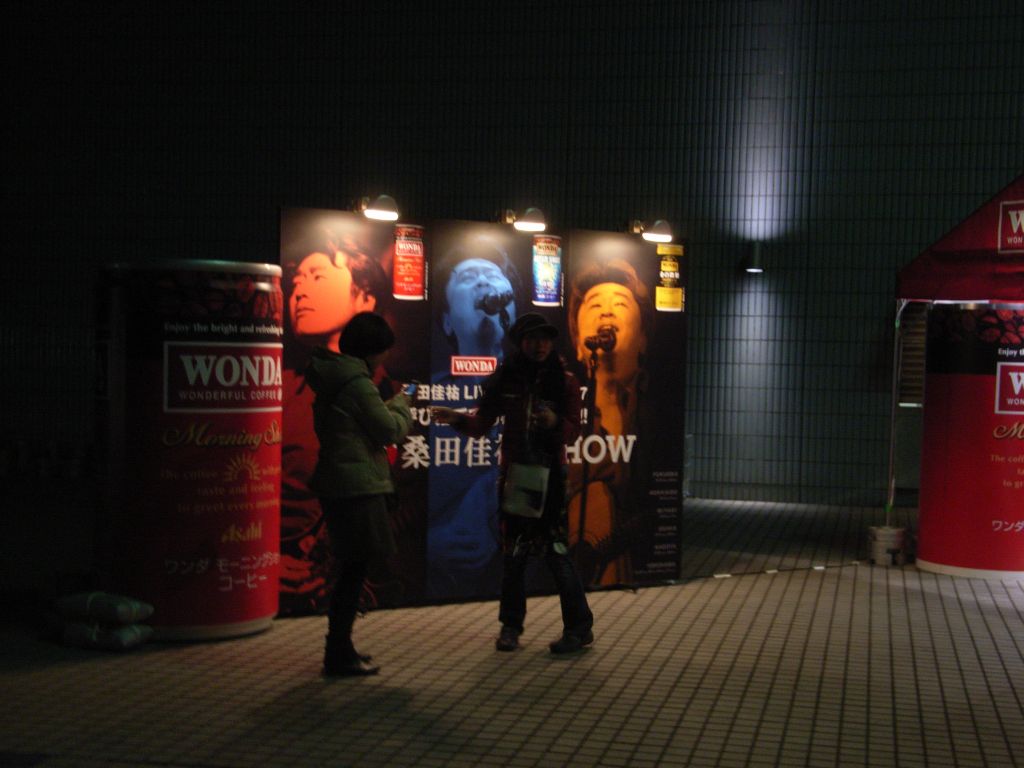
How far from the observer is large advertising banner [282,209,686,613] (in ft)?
22.9

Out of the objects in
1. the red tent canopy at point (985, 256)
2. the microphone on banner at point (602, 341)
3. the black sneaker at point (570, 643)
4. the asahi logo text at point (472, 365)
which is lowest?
the black sneaker at point (570, 643)

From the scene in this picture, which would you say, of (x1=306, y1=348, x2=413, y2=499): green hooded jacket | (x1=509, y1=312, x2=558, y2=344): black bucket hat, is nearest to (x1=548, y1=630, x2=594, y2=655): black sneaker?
(x1=306, y1=348, x2=413, y2=499): green hooded jacket

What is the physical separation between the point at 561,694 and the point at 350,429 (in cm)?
158

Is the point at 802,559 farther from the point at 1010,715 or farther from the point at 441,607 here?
the point at 1010,715

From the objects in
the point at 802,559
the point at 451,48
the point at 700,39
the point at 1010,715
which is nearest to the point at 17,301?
the point at 451,48

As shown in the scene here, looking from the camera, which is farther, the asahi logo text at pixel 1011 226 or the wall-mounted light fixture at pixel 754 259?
the wall-mounted light fixture at pixel 754 259

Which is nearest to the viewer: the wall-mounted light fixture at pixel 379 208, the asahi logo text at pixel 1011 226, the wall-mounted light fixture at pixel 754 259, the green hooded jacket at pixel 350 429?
the green hooded jacket at pixel 350 429

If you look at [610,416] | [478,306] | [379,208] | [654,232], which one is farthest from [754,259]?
[379,208]

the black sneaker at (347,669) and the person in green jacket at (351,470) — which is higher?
the person in green jacket at (351,470)

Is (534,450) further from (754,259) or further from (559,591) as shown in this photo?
(754,259)

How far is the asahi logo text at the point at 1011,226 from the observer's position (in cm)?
888

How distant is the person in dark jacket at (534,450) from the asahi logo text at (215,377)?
98cm

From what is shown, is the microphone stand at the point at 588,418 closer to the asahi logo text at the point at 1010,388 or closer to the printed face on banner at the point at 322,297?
the printed face on banner at the point at 322,297

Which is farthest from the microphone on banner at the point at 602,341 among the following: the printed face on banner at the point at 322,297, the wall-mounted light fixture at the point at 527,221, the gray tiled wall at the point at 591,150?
the gray tiled wall at the point at 591,150
